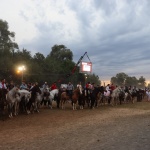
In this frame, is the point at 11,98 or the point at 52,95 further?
the point at 52,95

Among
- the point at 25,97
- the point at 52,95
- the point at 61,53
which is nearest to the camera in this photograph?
the point at 25,97

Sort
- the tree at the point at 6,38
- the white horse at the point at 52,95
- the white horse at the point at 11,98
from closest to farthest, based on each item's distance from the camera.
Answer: the white horse at the point at 11,98
the white horse at the point at 52,95
the tree at the point at 6,38

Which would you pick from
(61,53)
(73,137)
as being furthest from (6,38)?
(73,137)

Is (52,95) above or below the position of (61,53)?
below

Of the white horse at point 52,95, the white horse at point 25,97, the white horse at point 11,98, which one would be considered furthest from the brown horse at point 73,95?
the white horse at point 11,98

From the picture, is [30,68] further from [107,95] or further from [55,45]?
[55,45]

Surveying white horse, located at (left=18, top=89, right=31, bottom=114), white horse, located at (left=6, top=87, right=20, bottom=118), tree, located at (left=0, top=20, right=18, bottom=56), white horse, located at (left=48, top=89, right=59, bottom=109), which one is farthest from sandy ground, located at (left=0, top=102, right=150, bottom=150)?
tree, located at (left=0, top=20, right=18, bottom=56)

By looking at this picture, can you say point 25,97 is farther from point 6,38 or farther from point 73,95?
point 6,38

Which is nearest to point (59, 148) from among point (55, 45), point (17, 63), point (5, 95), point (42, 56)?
point (5, 95)

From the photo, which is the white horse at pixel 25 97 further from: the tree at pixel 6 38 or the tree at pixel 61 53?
the tree at pixel 61 53

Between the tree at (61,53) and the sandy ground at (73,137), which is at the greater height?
the tree at (61,53)

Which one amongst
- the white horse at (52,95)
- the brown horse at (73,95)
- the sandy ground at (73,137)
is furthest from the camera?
the white horse at (52,95)

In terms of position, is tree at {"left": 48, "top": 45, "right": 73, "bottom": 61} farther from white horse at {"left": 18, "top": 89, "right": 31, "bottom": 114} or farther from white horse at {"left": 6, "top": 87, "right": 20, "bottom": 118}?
white horse at {"left": 6, "top": 87, "right": 20, "bottom": 118}

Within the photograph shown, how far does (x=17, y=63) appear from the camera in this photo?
57.6m
